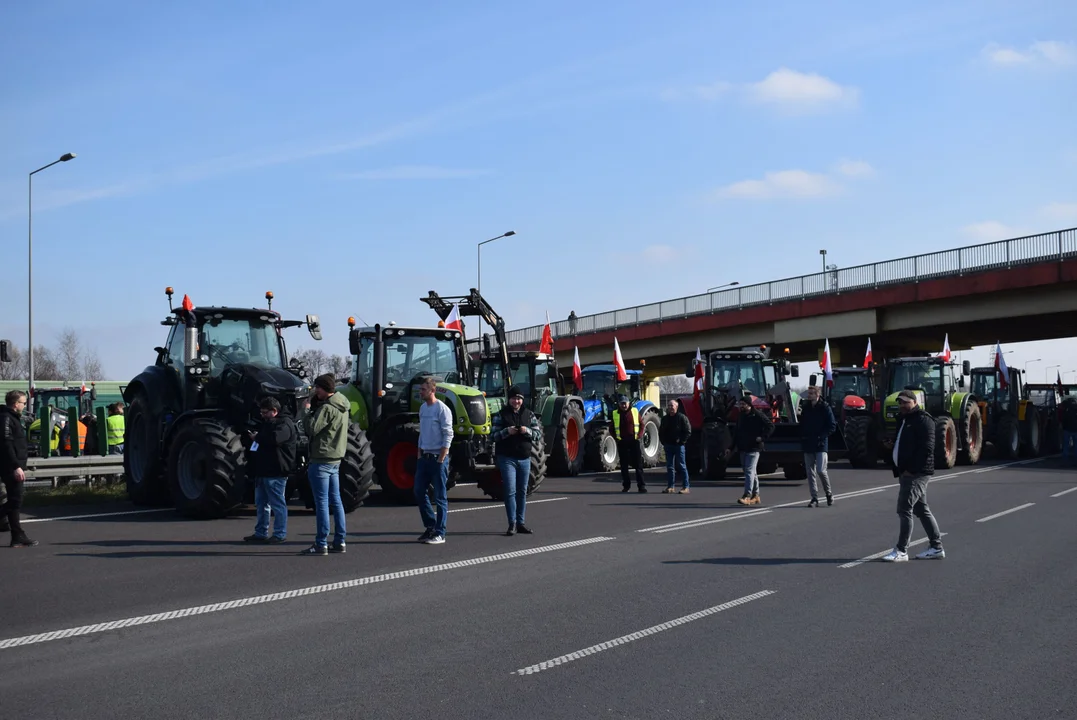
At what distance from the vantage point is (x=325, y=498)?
10.8 meters

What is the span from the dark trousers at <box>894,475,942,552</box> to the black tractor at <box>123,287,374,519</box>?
6.88 meters

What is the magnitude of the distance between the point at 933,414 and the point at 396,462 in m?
16.5

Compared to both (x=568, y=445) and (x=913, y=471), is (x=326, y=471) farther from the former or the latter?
(x=568, y=445)

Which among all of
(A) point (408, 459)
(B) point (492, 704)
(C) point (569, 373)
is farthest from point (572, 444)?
(C) point (569, 373)

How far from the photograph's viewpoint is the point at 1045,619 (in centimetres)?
771

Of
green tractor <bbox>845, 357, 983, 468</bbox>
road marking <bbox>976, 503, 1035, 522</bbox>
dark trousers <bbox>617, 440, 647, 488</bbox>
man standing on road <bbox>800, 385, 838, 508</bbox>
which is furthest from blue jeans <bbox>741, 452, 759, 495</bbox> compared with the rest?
green tractor <bbox>845, 357, 983, 468</bbox>

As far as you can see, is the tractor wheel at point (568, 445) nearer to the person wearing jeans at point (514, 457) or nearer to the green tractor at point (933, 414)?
the green tractor at point (933, 414)

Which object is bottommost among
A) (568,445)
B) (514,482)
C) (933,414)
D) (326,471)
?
(514,482)

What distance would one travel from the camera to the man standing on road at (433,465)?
11.6m

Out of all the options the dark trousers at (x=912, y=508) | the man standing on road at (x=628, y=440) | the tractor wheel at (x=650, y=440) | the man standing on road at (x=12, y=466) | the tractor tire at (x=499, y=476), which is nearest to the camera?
the dark trousers at (x=912, y=508)

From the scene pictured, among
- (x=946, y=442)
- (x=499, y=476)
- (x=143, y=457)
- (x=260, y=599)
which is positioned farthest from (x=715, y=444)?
(x=260, y=599)

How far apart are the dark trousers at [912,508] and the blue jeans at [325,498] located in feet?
18.9

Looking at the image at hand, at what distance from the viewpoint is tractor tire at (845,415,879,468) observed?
85.6ft

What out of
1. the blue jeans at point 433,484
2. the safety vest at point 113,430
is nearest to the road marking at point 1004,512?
the blue jeans at point 433,484
